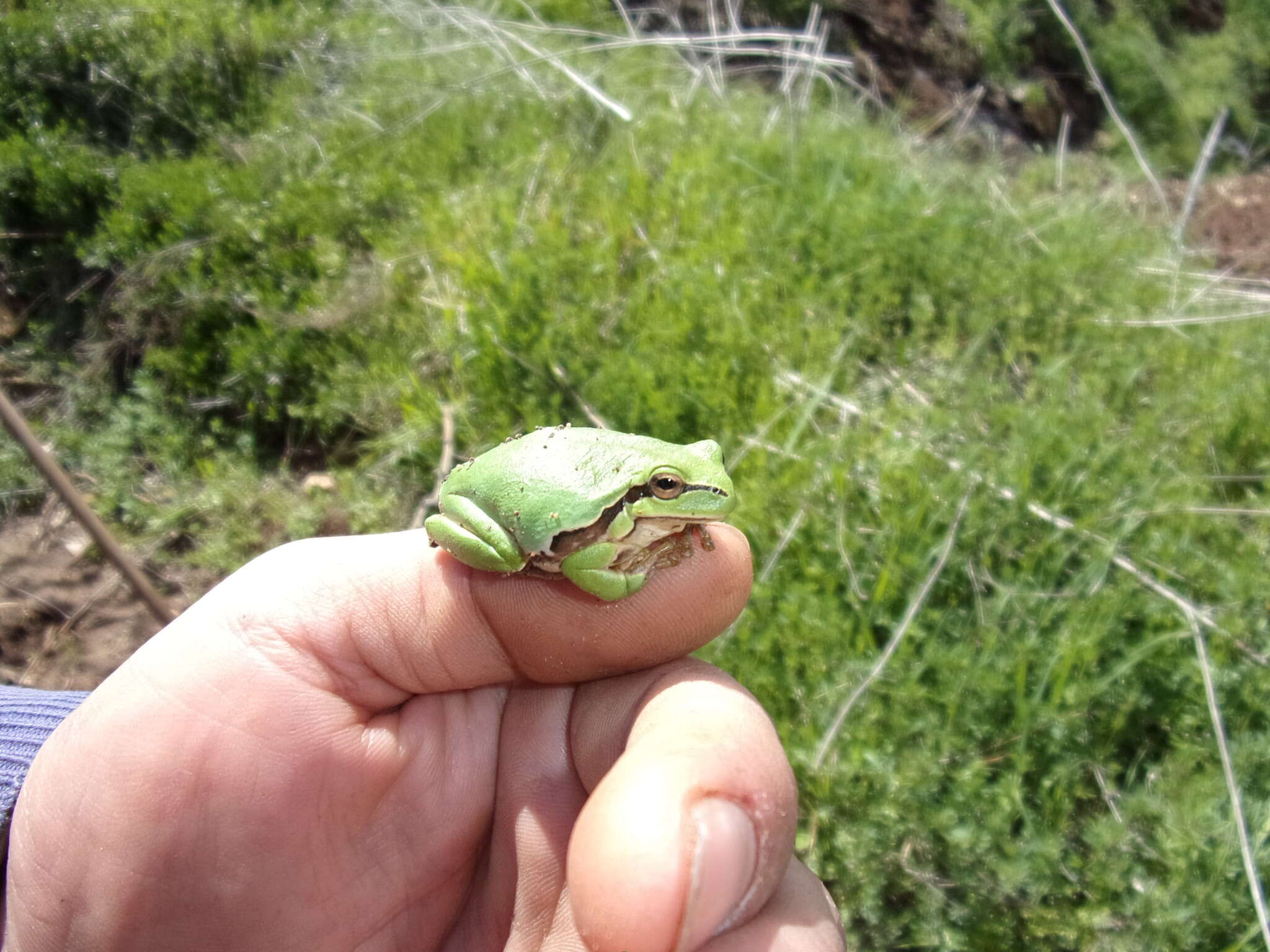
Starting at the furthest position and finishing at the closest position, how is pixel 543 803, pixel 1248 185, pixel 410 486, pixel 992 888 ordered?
pixel 1248 185, pixel 410 486, pixel 992 888, pixel 543 803

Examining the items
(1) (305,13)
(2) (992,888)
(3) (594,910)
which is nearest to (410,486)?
(3) (594,910)

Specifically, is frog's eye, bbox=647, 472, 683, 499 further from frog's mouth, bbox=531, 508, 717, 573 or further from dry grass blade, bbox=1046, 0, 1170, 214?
dry grass blade, bbox=1046, 0, 1170, 214

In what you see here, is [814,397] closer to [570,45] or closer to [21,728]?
[21,728]

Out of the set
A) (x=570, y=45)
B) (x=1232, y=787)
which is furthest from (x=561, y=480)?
(x=570, y=45)

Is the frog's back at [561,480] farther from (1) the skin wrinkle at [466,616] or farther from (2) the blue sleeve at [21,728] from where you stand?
(2) the blue sleeve at [21,728]

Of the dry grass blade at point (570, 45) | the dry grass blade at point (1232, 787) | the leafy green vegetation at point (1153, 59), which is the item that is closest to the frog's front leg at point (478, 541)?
the dry grass blade at point (1232, 787)

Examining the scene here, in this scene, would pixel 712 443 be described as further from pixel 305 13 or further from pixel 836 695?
pixel 305 13

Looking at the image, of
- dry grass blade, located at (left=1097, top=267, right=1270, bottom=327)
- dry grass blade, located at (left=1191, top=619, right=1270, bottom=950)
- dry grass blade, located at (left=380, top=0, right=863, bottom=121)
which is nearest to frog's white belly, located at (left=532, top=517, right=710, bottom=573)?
dry grass blade, located at (left=1191, top=619, right=1270, bottom=950)
